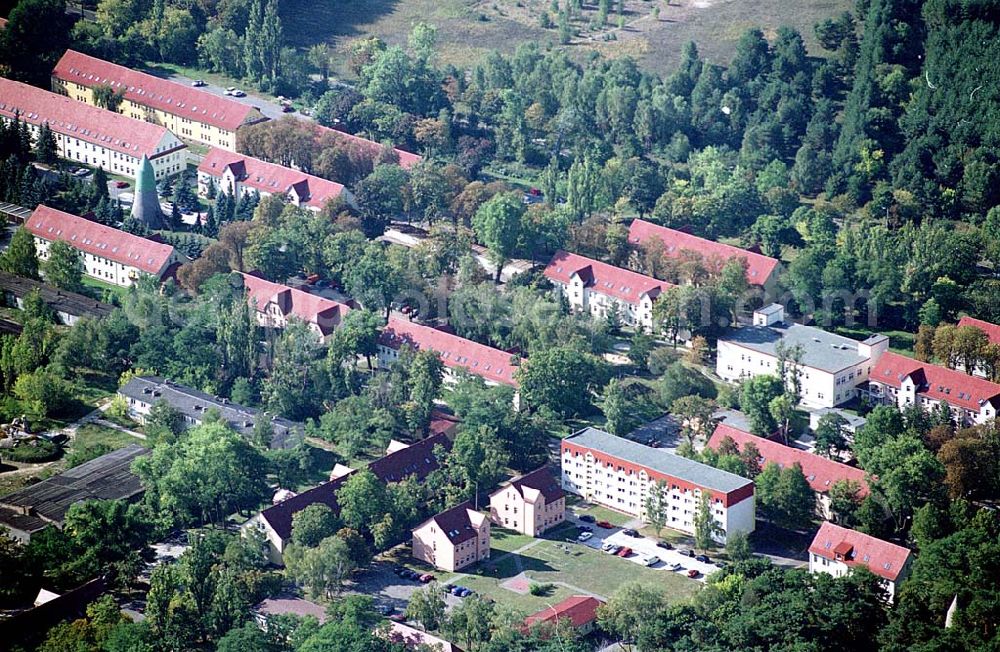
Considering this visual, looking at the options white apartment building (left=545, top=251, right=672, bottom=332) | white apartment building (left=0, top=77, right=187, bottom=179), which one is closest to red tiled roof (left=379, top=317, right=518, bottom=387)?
white apartment building (left=545, top=251, right=672, bottom=332)

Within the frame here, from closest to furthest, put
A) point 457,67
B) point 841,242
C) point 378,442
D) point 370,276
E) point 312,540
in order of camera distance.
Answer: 1. point 312,540
2. point 378,442
3. point 370,276
4. point 841,242
5. point 457,67

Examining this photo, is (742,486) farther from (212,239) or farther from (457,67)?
(457,67)

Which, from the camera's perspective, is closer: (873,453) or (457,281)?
(873,453)

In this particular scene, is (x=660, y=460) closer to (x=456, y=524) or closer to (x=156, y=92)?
(x=456, y=524)

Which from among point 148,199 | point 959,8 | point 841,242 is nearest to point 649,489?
point 841,242

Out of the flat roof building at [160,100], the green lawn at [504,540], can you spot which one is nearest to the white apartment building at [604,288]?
the green lawn at [504,540]

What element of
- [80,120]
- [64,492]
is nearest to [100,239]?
[80,120]
